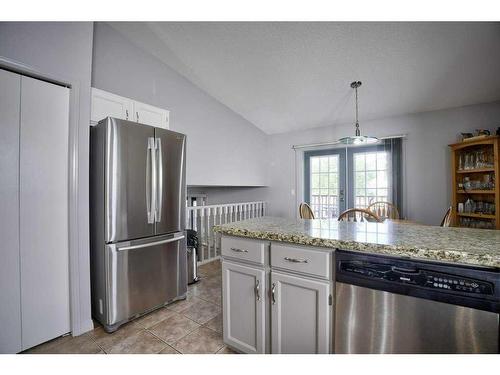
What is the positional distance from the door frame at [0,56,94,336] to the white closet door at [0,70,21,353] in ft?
0.93

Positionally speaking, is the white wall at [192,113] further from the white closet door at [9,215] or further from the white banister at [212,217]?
the white closet door at [9,215]

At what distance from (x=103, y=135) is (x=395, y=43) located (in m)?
2.78

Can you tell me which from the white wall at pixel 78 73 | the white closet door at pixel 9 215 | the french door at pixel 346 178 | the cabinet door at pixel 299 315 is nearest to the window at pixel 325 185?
the french door at pixel 346 178

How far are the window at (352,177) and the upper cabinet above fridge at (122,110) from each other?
2.93 meters

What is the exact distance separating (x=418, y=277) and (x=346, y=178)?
329 cm

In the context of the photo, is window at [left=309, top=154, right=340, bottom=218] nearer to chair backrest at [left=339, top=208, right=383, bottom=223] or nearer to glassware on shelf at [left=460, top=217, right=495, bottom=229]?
chair backrest at [left=339, top=208, right=383, bottom=223]

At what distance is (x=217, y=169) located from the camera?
12.0 ft

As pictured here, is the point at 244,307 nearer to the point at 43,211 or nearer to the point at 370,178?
the point at 43,211

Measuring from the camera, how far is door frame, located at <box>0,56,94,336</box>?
1760 mm

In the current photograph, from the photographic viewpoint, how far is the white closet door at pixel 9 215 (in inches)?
58.5

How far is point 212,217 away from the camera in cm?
405

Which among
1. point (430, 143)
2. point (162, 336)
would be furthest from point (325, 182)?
point (162, 336)

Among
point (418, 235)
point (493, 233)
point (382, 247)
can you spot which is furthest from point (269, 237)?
point (493, 233)
